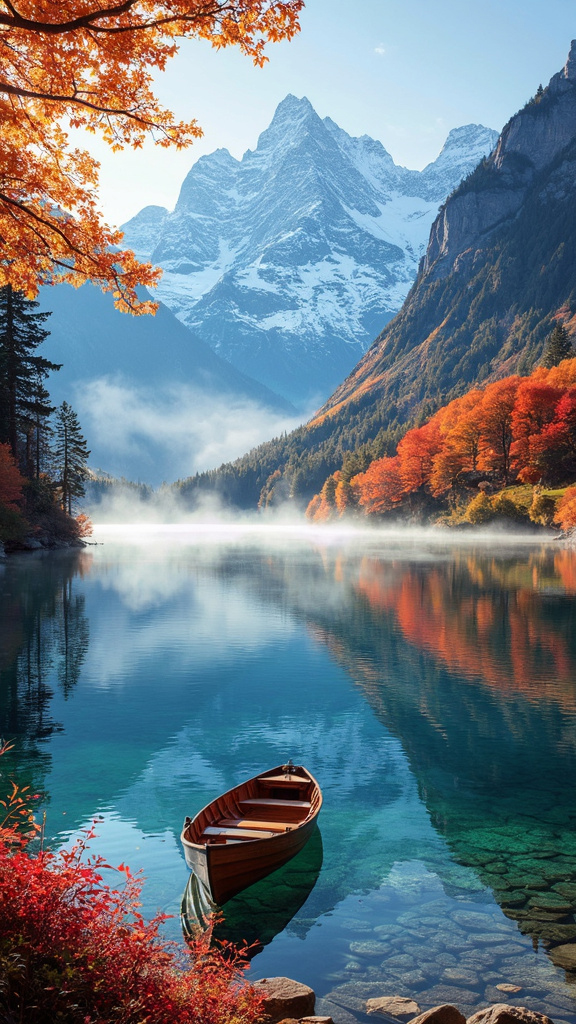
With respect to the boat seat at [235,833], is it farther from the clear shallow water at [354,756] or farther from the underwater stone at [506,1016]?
the underwater stone at [506,1016]

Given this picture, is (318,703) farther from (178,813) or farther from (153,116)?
(153,116)

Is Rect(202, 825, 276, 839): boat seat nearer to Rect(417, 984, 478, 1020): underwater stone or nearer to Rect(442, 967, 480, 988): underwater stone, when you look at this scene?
Rect(442, 967, 480, 988): underwater stone

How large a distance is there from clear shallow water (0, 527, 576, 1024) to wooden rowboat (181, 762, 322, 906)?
79 centimetres

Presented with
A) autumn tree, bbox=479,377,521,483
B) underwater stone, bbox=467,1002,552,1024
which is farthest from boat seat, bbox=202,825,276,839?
autumn tree, bbox=479,377,521,483

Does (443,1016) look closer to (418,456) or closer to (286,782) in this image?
(286,782)

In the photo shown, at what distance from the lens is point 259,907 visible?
559 inches

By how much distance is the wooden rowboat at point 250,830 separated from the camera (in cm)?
1354

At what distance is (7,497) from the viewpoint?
7744 centimetres

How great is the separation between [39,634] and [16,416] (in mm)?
50026

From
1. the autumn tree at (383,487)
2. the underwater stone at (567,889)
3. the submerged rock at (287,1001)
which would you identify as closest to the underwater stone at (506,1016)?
the submerged rock at (287,1001)

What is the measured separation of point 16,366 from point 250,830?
77.2 m

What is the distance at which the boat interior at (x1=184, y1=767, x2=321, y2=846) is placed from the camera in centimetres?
1452

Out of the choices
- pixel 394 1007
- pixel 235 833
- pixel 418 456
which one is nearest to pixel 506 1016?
pixel 394 1007

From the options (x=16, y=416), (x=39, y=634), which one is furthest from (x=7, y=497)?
(x=39, y=634)
